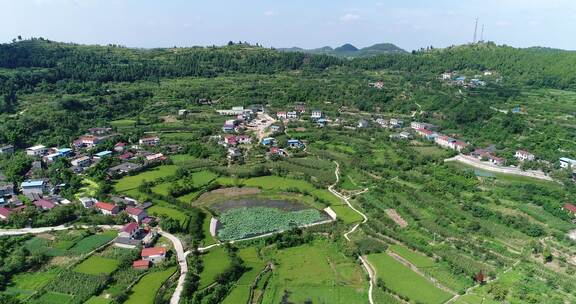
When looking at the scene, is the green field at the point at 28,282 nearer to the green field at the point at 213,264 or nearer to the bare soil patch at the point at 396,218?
the green field at the point at 213,264

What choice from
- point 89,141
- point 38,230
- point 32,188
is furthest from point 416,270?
point 89,141

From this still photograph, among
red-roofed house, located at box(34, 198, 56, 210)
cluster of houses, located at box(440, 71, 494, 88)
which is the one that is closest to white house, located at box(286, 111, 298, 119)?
red-roofed house, located at box(34, 198, 56, 210)

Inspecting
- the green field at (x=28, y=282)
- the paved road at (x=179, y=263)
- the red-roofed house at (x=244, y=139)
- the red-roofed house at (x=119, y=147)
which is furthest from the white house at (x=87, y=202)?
the red-roofed house at (x=244, y=139)

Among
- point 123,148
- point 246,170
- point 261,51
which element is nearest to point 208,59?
point 261,51

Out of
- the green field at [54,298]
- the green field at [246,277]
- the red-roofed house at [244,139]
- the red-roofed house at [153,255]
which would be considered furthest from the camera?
the red-roofed house at [244,139]

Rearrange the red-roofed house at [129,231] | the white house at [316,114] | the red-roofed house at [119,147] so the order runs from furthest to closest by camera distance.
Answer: the white house at [316,114] → the red-roofed house at [119,147] → the red-roofed house at [129,231]

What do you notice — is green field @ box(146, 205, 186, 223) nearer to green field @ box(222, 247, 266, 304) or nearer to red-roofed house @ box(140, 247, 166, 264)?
red-roofed house @ box(140, 247, 166, 264)
